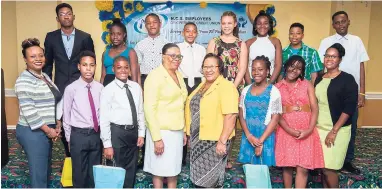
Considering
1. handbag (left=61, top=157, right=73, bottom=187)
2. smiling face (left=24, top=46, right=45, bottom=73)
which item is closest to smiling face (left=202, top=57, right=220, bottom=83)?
smiling face (left=24, top=46, right=45, bottom=73)

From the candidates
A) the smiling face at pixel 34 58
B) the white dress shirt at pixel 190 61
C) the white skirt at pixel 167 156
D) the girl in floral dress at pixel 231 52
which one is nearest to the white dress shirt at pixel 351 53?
the girl in floral dress at pixel 231 52

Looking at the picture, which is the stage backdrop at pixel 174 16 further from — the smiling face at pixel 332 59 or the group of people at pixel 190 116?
the smiling face at pixel 332 59

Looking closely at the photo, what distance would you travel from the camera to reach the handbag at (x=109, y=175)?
127 inches

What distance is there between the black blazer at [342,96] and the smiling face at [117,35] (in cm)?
193

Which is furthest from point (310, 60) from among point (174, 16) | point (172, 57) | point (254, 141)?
point (174, 16)

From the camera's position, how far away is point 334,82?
353 cm

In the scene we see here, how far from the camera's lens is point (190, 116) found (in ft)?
11.2

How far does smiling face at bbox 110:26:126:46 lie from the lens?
3.82 m

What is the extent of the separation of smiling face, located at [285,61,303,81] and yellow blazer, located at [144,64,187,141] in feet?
3.10

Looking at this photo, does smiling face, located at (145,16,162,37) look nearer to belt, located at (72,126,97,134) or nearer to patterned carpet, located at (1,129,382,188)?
belt, located at (72,126,97,134)

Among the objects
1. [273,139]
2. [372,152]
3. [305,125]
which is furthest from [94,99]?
[372,152]

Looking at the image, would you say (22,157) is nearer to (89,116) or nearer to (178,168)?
(89,116)

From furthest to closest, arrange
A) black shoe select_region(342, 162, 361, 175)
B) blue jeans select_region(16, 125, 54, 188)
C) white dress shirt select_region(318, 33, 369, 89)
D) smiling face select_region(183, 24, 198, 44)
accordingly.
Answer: white dress shirt select_region(318, 33, 369, 89), black shoe select_region(342, 162, 361, 175), smiling face select_region(183, 24, 198, 44), blue jeans select_region(16, 125, 54, 188)

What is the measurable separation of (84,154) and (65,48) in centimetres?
112
